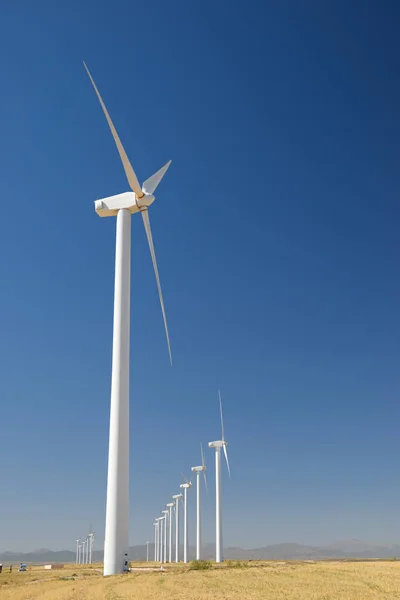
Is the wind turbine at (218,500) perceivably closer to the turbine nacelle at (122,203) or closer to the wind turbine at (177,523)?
the wind turbine at (177,523)

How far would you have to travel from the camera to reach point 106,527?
151ft

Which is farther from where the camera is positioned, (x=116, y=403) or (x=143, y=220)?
(x=143, y=220)

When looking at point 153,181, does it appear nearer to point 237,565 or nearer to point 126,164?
point 126,164

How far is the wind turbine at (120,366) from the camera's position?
45.8 meters

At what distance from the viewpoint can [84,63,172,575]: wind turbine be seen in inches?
1802

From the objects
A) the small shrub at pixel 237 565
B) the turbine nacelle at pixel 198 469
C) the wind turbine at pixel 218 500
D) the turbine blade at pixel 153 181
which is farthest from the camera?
the turbine nacelle at pixel 198 469

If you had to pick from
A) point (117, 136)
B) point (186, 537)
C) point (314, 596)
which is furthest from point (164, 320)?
point (186, 537)

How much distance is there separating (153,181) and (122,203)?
14.6ft

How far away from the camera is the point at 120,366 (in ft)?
160

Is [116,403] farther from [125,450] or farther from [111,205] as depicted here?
[111,205]

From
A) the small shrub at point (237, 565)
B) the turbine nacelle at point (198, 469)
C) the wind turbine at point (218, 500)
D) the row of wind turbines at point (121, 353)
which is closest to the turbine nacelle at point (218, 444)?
the wind turbine at point (218, 500)

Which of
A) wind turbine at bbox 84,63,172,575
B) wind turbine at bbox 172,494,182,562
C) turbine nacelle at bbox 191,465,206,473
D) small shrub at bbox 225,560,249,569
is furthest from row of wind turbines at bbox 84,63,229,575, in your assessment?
wind turbine at bbox 172,494,182,562

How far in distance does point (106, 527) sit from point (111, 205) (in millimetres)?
27737

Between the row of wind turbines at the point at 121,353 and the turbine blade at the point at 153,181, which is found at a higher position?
the turbine blade at the point at 153,181
